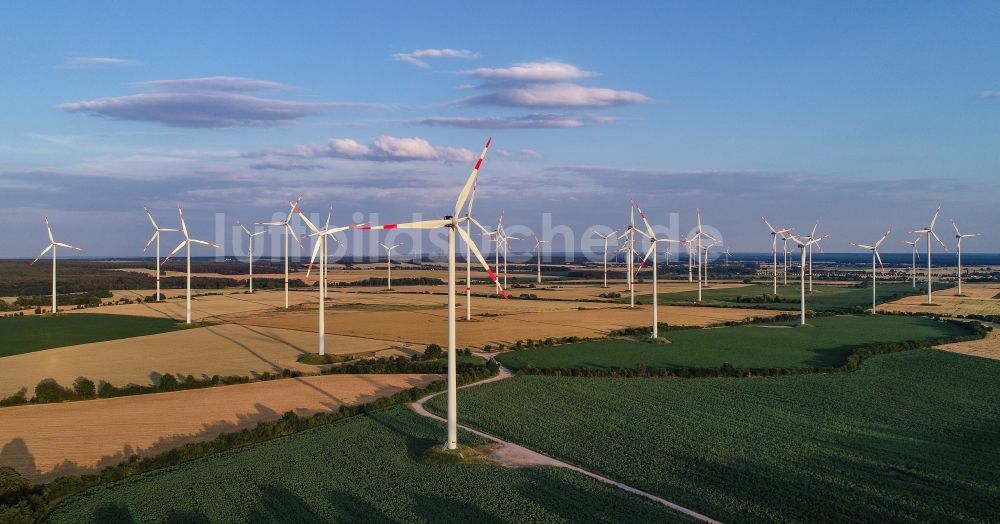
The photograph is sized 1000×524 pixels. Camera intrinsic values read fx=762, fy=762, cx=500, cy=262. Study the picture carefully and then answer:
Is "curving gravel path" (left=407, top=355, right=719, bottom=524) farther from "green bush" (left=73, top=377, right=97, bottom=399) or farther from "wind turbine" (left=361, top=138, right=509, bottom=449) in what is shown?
"green bush" (left=73, top=377, right=97, bottom=399)

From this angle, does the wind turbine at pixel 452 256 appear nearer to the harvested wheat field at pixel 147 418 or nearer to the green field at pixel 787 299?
the harvested wheat field at pixel 147 418

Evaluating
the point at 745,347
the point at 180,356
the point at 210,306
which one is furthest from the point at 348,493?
the point at 210,306

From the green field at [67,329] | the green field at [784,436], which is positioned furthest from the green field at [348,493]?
the green field at [67,329]

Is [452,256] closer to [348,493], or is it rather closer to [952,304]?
[348,493]

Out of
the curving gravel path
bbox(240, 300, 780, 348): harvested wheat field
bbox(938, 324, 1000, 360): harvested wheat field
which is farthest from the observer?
bbox(240, 300, 780, 348): harvested wheat field

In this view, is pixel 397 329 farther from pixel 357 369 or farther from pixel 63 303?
pixel 63 303

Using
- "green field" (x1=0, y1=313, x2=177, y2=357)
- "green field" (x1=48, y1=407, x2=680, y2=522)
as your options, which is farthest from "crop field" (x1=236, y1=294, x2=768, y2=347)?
"green field" (x1=48, y1=407, x2=680, y2=522)

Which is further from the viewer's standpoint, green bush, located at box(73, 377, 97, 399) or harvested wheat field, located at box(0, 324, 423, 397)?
harvested wheat field, located at box(0, 324, 423, 397)
